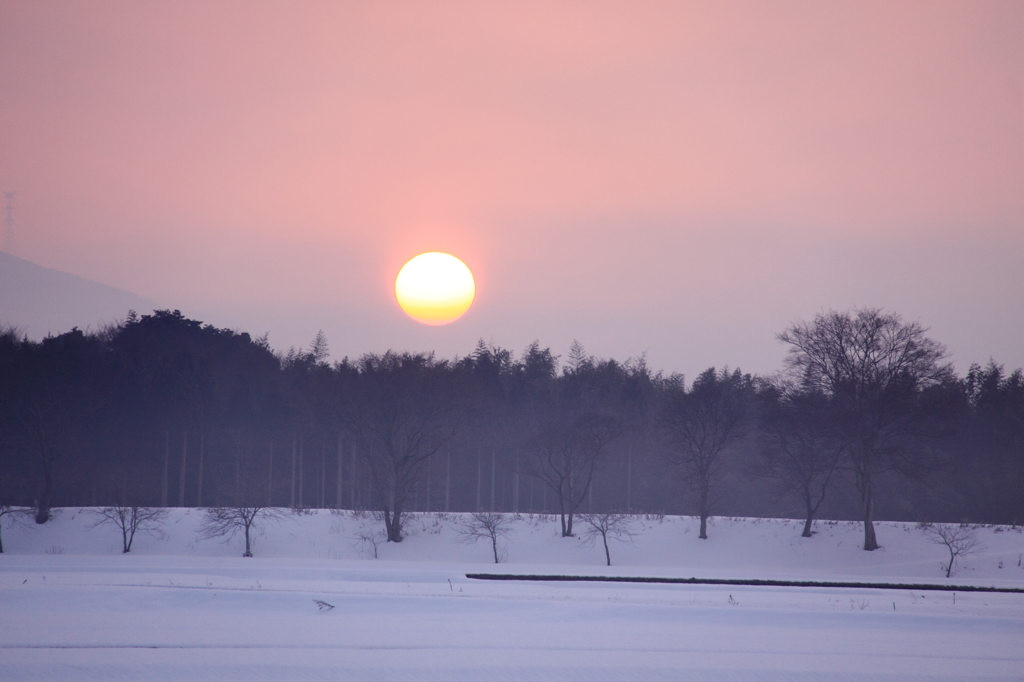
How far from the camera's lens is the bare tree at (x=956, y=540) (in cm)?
3582

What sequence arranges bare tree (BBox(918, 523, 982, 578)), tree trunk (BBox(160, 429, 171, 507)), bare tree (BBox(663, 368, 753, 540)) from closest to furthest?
1. bare tree (BBox(918, 523, 982, 578))
2. bare tree (BBox(663, 368, 753, 540))
3. tree trunk (BBox(160, 429, 171, 507))

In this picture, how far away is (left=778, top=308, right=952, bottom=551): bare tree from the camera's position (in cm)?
3997

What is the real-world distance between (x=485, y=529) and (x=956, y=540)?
23.9 meters

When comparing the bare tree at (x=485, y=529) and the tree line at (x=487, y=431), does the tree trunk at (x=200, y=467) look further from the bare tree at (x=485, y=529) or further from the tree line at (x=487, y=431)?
the bare tree at (x=485, y=529)

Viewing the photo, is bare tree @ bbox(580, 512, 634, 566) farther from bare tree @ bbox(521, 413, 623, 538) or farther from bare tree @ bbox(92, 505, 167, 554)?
bare tree @ bbox(92, 505, 167, 554)

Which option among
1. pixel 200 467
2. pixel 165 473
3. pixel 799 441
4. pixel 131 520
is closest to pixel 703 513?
pixel 799 441

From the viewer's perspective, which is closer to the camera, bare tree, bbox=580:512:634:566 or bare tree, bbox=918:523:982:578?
bare tree, bbox=918:523:982:578

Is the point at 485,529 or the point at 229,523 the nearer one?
the point at 229,523

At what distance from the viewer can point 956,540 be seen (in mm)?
36688

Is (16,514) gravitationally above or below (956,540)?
above

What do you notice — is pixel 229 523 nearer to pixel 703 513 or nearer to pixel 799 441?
pixel 703 513

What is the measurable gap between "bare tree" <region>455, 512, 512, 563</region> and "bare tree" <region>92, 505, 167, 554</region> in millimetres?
16455

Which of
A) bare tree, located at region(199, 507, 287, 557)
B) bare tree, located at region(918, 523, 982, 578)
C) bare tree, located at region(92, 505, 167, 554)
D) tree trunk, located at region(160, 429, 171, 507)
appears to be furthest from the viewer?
tree trunk, located at region(160, 429, 171, 507)

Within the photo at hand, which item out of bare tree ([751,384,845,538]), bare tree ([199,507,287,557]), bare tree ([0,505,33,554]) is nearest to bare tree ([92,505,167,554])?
bare tree ([199,507,287,557])
